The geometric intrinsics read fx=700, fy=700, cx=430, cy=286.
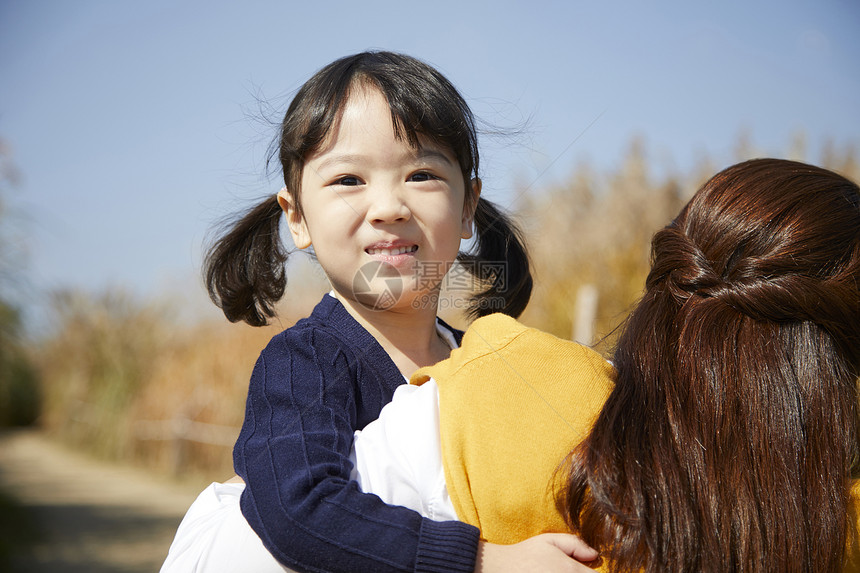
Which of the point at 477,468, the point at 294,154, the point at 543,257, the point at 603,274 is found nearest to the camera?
the point at 477,468

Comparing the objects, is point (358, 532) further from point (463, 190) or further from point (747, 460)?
point (463, 190)

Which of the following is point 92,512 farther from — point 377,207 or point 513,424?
point 513,424

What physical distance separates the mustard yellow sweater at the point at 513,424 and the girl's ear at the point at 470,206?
0.91m

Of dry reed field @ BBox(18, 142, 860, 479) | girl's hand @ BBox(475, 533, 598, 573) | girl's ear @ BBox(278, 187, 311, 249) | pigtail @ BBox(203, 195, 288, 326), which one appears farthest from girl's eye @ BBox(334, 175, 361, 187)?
dry reed field @ BBox(18, 142, 860, 479)

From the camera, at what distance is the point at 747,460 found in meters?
1.10

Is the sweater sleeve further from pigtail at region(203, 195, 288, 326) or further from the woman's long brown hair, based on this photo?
pigtail at region(203, 195, 288, 326)

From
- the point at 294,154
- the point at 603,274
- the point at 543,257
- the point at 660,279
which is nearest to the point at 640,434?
the point at 660,279

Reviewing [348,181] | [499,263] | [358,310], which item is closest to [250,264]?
[358,310]

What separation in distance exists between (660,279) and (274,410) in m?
0.80

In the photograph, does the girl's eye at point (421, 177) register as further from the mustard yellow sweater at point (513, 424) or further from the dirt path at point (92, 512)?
the dirt path at point (92, 512)

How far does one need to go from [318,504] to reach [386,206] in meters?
0.70

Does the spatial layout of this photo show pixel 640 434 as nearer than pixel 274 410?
Yes

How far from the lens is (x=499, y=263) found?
2459 mm

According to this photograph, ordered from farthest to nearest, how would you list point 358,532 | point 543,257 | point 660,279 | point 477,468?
point 543,257 < point 660,279 < point 358,532 < point 477,468
